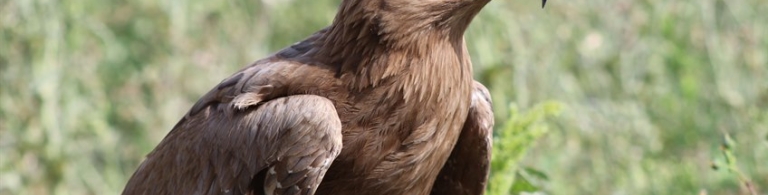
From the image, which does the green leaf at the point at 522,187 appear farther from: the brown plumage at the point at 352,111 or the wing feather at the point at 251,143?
the wing feather at the point at 251,143

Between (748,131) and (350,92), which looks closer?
(350,92)

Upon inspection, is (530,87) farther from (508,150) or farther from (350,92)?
(350,92)

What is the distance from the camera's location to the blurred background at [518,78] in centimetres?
794

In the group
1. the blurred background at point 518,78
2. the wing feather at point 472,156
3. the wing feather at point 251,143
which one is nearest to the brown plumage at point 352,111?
the wing feather at point 251,143

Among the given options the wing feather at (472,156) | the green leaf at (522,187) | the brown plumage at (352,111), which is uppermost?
the brown plumage at (352,111)

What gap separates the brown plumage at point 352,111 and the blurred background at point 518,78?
283 centimetres

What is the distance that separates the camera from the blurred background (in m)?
7.94

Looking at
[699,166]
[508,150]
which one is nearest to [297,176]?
[508,150]

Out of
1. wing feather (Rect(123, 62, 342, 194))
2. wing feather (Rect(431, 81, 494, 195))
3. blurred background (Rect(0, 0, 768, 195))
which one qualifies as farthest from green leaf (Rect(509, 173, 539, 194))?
blurred background (Rect(0, 0, 768, 195))

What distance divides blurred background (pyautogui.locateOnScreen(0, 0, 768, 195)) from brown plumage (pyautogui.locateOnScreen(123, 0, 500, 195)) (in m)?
2.83

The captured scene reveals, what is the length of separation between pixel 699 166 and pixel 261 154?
417 cm

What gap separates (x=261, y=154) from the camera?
481 centimetres

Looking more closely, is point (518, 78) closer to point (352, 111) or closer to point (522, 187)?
point (522, 187)

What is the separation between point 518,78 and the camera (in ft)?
26.3
